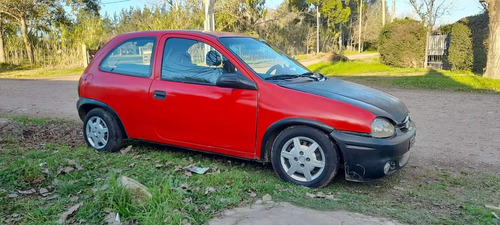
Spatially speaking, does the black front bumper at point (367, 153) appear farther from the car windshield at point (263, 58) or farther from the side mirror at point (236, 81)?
the car windshield at point (263, 58)

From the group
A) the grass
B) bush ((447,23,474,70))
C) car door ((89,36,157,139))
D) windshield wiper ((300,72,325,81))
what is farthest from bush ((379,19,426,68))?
car door ((89,36,157,139))

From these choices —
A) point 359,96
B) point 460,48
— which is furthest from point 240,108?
point 460,48

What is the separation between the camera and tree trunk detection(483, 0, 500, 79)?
44.7 feet

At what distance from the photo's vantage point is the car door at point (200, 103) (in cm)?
441

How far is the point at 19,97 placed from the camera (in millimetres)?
12211

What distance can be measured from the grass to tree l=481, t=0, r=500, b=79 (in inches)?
426

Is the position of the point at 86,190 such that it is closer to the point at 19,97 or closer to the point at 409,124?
the point at 409,124

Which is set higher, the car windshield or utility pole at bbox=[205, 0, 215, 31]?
utility pole at bbox=[205, 0, 215, 31]

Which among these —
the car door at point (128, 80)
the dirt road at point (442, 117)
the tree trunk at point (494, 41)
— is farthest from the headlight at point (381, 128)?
the tree trunk at point (494, 41)

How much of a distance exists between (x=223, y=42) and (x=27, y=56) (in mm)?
27382

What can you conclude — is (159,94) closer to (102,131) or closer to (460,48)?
(102,131)

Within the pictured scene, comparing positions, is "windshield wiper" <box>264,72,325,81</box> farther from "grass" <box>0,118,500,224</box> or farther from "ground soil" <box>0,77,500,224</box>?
"ground soil" <box>0,77,500,224</box>

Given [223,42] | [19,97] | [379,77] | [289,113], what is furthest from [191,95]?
Result: [379,77]

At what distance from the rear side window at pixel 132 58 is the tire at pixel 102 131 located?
0.63m
